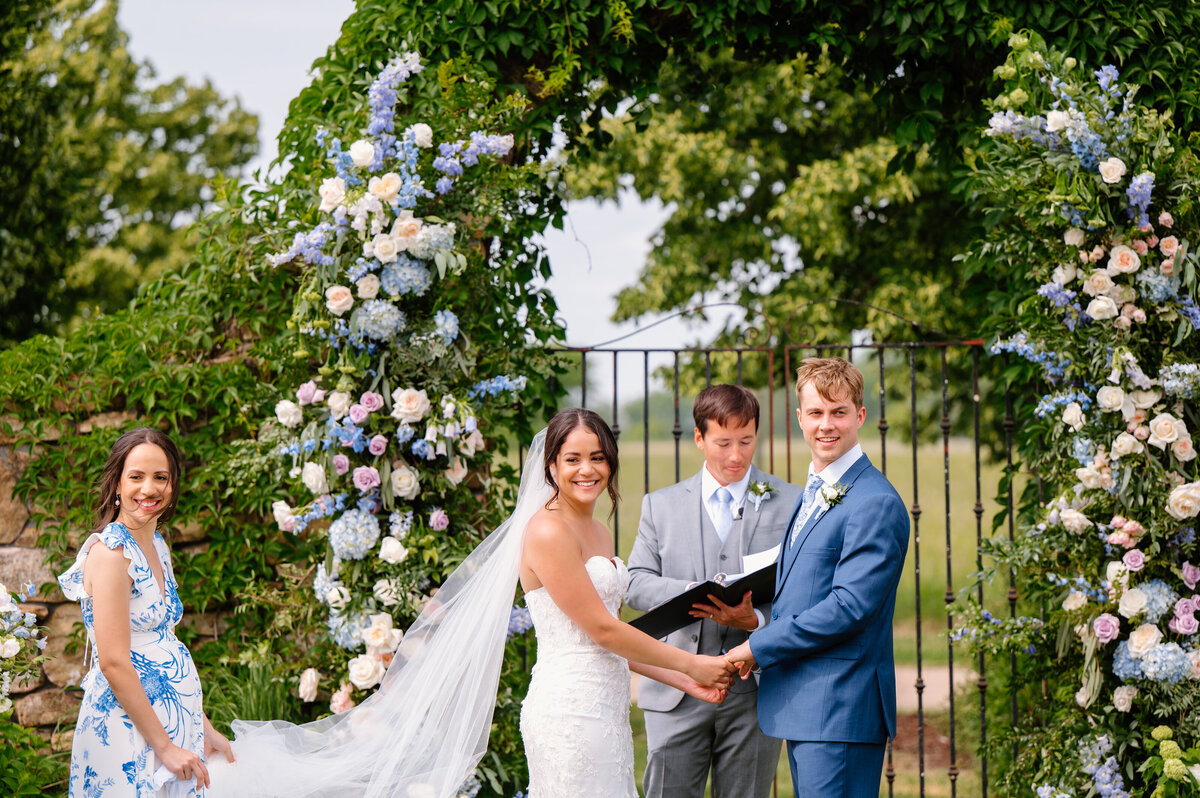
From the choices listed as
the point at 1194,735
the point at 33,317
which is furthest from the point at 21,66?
the point at 1194,735

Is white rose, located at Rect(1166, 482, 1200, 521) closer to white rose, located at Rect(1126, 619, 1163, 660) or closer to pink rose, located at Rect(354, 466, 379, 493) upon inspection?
white rose, located at Rect(1126, 619, 1163, 660)

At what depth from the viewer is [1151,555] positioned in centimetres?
402

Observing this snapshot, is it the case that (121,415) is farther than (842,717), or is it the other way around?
(121,415)

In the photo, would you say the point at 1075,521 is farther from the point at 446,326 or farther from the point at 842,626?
the point at 446,326

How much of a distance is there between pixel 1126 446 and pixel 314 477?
3.30m

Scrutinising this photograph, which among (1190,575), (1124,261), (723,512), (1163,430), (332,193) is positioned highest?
(332,193)

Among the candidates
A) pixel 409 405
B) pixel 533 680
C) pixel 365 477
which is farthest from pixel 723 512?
pixel 365 477

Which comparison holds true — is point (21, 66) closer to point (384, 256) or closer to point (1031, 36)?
point (384, 256)

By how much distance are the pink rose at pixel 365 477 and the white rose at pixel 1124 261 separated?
3156 millimetres

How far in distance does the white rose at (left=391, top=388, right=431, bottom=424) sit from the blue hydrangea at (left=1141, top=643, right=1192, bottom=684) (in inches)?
122

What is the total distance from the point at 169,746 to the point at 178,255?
15787 mm

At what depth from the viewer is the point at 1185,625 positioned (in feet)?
12.8

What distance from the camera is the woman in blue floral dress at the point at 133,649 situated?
2.75 meters

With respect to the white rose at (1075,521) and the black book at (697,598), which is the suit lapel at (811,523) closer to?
the black book at (697,598)
